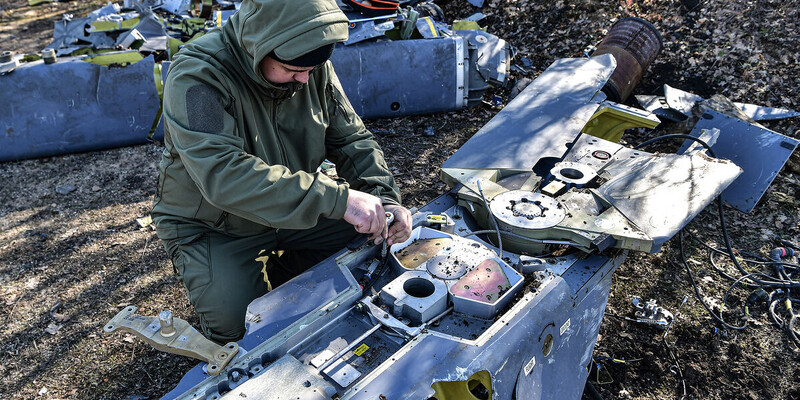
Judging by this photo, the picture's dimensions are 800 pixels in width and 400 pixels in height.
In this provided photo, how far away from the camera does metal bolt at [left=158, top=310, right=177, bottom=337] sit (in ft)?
6.04

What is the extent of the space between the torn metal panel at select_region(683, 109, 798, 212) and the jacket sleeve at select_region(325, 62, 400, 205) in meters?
2.58

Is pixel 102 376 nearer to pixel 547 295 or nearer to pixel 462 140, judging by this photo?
pixel 547 295

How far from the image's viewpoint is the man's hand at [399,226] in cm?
243

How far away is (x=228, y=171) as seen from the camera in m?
2.17

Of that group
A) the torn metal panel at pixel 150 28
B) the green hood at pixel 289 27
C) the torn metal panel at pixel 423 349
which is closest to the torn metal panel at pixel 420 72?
A: the torn metal panel at pixel 150 28

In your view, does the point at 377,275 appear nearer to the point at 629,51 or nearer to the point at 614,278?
the point at 614,278

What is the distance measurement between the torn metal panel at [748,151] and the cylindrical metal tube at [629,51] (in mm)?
913

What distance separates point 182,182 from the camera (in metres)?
2.58

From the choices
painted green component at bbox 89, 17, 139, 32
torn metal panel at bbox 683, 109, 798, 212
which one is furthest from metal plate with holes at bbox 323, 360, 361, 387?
painted green component at bbox 89, 17, 139, 32

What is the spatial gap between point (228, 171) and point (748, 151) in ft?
12.5

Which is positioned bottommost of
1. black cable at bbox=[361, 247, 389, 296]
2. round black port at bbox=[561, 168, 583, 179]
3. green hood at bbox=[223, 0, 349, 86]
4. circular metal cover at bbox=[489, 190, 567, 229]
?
black cable at bbox=[361, 247, 389, 296]

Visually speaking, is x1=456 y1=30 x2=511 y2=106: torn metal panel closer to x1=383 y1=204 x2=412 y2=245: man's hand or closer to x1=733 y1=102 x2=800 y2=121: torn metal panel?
x1=733 y1=102 x2=800 y2=121: torn metal panel

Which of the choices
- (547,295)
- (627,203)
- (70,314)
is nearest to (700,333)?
(627,203)

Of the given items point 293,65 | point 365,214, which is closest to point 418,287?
point 365,214
